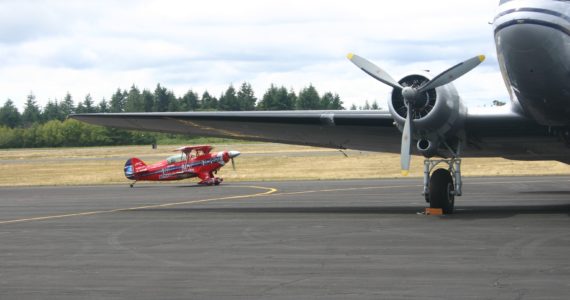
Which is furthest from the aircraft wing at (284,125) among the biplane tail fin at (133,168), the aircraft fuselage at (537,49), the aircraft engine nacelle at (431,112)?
the biplane tail fin at (133,168)

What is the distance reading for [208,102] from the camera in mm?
172500

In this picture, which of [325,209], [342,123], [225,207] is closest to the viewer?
[342,123]

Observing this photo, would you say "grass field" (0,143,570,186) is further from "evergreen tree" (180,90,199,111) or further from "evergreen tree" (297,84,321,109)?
"evergreen tree" (180,90,199,111)

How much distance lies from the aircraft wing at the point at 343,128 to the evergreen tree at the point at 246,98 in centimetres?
14000

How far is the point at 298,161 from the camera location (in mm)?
63875

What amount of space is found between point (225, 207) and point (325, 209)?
346 cm

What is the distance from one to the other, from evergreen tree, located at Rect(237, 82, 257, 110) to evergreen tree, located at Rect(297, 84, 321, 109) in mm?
15517

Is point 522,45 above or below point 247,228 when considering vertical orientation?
above

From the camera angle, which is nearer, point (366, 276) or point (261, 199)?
point (366, 276)

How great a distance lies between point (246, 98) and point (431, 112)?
501ft

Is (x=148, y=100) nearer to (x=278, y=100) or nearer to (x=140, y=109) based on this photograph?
(x=140, y=109)

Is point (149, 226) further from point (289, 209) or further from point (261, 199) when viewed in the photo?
point (261, 199)

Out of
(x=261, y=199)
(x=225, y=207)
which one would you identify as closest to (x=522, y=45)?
(x=225, y=207)

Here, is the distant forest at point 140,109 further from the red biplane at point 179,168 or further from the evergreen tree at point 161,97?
the red biplane at point 179,168
